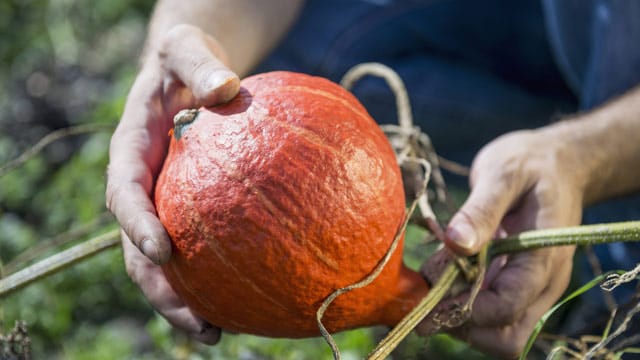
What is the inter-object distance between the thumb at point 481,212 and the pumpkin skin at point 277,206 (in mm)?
159

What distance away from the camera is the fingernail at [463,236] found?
60.6 inches

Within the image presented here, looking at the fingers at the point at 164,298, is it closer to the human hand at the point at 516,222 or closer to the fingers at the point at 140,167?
the fingers at the point at 140,167

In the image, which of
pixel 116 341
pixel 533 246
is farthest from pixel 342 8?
pixel 533 246

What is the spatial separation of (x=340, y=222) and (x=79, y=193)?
199cm

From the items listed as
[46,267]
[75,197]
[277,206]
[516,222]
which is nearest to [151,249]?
[277,206]

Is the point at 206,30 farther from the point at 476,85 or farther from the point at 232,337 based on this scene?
the point at 476,85

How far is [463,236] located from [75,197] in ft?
6.55

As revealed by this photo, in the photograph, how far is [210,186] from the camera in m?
1.34

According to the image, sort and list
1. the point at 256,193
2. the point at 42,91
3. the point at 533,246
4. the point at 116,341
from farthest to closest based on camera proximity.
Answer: the point at 42,91 → the point at 116,341 → the point at 533,246 → the point at 256,193

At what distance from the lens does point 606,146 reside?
6.59 ft

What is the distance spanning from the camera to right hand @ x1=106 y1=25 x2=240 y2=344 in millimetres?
1416

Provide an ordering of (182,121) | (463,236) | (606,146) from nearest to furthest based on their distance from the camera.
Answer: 1. (182,121)
2. (463,236)
3. (606,146)

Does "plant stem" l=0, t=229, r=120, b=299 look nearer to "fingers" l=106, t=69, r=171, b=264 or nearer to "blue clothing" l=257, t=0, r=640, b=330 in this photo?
"fingers" l=106, t=69, r=171, b=264

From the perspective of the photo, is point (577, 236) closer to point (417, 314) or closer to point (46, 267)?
point (417, 314)
